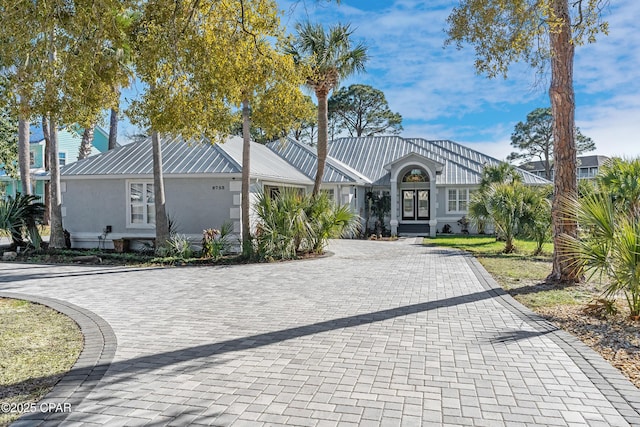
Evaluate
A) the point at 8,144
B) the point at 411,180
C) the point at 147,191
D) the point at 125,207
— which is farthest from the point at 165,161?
the point at 8,144

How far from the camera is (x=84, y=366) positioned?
17.8 ft

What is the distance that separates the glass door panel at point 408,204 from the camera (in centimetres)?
2955

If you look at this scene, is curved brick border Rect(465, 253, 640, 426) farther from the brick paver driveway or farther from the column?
the column

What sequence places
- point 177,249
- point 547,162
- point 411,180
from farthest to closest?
1. point 547,162
2. point 411,180
3. point 177,249

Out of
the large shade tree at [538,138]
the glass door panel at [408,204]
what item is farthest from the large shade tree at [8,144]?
the large shade tree at [538,138]

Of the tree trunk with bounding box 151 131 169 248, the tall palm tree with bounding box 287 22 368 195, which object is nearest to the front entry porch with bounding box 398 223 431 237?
the tall palm tree with bounding box 287 22 368 195

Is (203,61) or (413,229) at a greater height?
(203,61)

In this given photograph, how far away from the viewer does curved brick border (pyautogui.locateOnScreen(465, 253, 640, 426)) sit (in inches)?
173

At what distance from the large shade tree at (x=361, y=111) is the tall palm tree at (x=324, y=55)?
30790 millimetres

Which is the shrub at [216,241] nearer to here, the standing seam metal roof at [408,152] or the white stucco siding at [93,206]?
the white stucco siding at [93,206]

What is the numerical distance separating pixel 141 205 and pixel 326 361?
1462 cm

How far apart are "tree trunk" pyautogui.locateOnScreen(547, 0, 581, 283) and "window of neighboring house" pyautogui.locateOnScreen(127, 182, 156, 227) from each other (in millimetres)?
14079

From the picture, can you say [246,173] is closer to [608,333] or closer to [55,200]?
[55,200]

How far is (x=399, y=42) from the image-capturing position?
1111 cm
